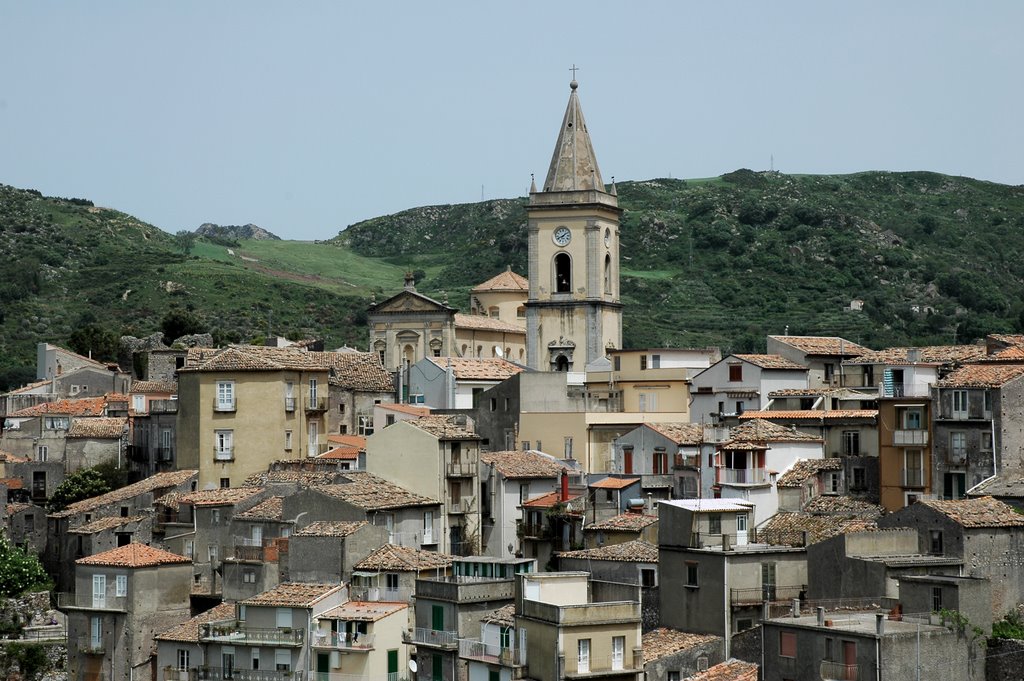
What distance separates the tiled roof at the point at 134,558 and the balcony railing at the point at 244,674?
5.63 m

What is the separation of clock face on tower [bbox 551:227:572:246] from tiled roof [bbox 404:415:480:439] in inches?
1181

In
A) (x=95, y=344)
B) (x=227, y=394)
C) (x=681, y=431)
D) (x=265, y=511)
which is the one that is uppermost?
(x=95, y=344)

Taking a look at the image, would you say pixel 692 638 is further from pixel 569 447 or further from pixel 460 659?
pixel 569 447

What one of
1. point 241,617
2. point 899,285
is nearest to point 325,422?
point 241,617

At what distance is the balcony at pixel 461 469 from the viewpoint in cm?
6269

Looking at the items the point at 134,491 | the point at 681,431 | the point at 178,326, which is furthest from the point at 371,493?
the point at 178,326

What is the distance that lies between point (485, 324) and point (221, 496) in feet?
123

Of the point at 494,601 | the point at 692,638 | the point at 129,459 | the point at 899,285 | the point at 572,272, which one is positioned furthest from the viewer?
the point at 899,285

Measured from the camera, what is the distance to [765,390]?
71.4 metres

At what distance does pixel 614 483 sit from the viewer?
62.9 metres

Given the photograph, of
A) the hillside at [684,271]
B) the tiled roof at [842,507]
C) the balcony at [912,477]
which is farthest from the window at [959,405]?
the hillside at [684,271]

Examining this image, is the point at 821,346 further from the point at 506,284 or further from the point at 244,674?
the point at 506,284

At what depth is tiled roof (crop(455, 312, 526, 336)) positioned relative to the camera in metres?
98.9

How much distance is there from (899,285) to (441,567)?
336 feet
